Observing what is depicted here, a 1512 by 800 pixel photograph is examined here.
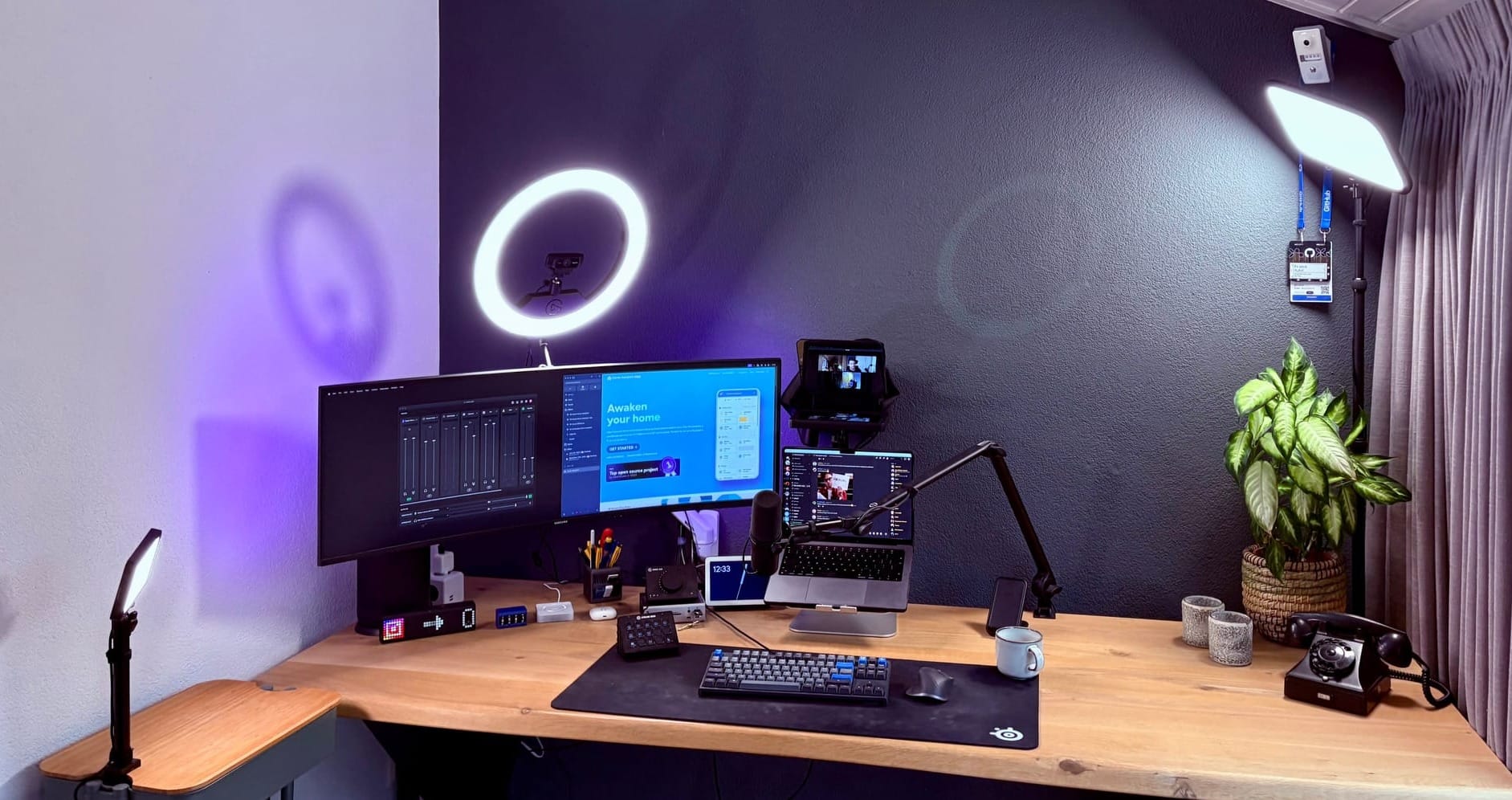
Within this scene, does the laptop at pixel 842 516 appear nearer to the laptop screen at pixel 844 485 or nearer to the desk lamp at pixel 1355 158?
the laptop screen at pixel 844 485

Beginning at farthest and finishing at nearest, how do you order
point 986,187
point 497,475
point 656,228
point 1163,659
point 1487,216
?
point 656,228 < point 986,187 < point 497,475 < point 1163,659 < point 1487,216

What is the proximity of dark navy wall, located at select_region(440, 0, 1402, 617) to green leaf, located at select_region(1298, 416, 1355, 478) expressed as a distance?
13.2 inches

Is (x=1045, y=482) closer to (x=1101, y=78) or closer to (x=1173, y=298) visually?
(x=1173, y=298)

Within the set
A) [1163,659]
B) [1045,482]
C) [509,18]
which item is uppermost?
[509,18]

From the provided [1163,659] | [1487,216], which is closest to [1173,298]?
[1487,216]

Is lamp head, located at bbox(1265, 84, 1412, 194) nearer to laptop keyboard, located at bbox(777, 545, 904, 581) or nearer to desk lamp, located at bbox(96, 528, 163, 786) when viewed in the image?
laptop keyboard, located at bbox(777, 545, 904, 581)

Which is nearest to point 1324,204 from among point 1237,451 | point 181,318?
point 1237,451

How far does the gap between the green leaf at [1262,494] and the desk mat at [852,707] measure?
0.53 metres

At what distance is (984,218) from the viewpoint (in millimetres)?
2355

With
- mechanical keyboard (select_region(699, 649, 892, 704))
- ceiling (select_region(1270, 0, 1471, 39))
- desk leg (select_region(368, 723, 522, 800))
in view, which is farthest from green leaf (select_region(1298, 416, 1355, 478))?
desk leg (select_region(368, 723, 522, 800))

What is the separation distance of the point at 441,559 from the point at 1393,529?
191cm

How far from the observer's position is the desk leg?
2.47m

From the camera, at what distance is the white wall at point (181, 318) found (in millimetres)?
1530

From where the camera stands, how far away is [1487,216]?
177 centimetres
